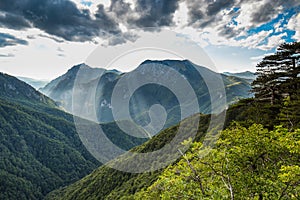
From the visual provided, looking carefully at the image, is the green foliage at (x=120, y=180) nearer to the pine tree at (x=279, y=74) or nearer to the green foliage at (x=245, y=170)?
the pine tree at (x=279, y=74)

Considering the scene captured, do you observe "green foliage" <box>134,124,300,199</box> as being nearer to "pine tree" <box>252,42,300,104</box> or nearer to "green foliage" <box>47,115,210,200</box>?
"pine tree" <box>252,42,300,104</box>

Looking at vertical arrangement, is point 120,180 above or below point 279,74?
below

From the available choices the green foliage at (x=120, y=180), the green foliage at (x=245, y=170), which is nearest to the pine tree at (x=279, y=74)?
the green foliage at (x=245, y=170)

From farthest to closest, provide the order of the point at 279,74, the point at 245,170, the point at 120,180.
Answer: the point at 120,180 < the point at 279,74 < the point at 245,170

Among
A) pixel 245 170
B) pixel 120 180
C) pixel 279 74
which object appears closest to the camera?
pixel 245 170

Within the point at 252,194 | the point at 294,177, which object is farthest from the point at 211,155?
the point at 294,177

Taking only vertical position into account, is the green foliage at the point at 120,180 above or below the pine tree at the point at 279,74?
below

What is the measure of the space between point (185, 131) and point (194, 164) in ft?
346

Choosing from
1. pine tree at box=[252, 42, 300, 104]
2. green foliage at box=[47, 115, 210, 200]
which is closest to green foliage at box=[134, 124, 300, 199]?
pine tree at box=[252, 42, 300, 104]

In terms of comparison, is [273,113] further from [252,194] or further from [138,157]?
[138,157]

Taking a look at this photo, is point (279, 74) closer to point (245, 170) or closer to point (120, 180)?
point (245, 170)

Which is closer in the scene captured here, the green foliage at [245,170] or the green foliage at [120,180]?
the green foliage at [245,170]

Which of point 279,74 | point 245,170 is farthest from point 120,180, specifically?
point 245,170

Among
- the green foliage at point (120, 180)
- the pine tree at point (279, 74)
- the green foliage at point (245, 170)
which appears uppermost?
the pine tree at point (279, 74)
